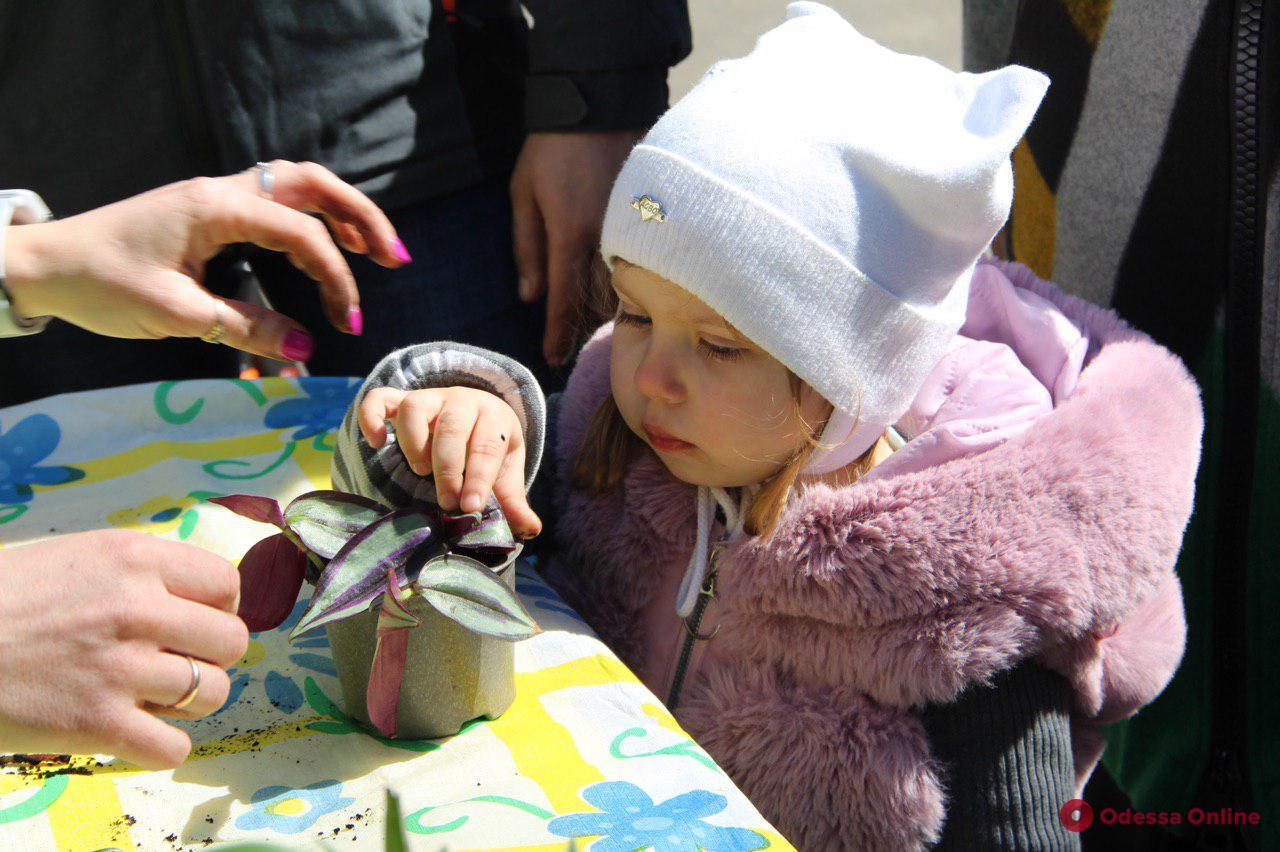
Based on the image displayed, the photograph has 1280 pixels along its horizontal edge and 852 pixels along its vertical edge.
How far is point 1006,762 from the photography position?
1038mm

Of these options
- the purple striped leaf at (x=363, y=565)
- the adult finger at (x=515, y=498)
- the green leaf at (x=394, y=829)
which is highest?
the green leaf at (x=394, y=829)

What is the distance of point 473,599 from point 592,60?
780mm

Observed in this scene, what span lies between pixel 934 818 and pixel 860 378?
0.42 metres

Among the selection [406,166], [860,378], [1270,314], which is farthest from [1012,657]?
[406,166]

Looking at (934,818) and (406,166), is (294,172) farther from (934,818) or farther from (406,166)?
(934,818)

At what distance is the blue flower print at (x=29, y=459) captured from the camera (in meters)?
1.18

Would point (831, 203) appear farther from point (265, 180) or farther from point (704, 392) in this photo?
point (265, 180)

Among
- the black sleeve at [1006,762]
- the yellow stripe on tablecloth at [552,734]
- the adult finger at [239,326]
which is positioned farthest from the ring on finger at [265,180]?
the black sleeve at [1006,762]

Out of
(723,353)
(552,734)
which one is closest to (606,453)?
(723,353)

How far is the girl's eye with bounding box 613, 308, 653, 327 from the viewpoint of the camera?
1109 mm

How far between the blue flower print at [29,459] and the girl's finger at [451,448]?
1.72 ft

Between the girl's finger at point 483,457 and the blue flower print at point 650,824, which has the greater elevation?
the girl's finger at point 483,457

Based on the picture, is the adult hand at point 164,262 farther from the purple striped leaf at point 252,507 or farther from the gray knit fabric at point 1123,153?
the gray knit fabric at point 1123,153

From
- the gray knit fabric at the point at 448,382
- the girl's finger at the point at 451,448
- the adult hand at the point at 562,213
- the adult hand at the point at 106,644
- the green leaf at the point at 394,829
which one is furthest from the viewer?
the adult hand at the point at 562,213
